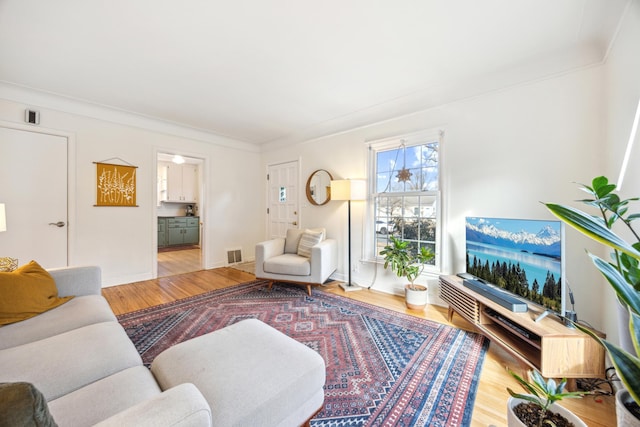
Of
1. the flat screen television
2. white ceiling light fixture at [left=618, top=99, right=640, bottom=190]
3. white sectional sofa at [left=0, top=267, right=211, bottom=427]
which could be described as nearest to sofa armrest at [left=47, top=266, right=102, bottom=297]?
white sectional sofa at [left=0, top=267, right=211, bottom=427]

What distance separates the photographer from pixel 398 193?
3119 millimetres

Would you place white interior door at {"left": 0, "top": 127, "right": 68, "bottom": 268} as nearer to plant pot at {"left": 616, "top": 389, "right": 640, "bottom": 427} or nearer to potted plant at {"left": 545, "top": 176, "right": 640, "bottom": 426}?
potted plant at {"left": 545, "top": 176, "right": 640, "bottom": 426}

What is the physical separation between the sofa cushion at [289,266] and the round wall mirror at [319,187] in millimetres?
1085

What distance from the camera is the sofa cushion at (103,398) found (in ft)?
2.56

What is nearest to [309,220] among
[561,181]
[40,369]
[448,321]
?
[448,321]

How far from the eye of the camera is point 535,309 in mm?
1735

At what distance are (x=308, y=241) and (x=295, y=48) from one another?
89.2 inches

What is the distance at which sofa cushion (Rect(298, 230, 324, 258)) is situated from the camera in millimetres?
3377

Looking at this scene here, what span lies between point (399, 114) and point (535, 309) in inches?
93.6

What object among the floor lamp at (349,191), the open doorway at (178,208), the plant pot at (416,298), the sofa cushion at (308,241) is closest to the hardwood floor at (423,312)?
the plant pot at (416,298)

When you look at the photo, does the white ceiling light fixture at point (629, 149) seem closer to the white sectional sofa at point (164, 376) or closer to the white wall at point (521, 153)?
the white wall at point (521, 153)

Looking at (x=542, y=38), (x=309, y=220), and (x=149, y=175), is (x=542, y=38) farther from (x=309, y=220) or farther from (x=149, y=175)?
(x=149, y=175)

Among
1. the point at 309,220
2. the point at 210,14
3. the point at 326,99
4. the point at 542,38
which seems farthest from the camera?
the point at 309,220

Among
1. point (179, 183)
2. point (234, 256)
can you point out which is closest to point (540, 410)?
point (234, 256)
